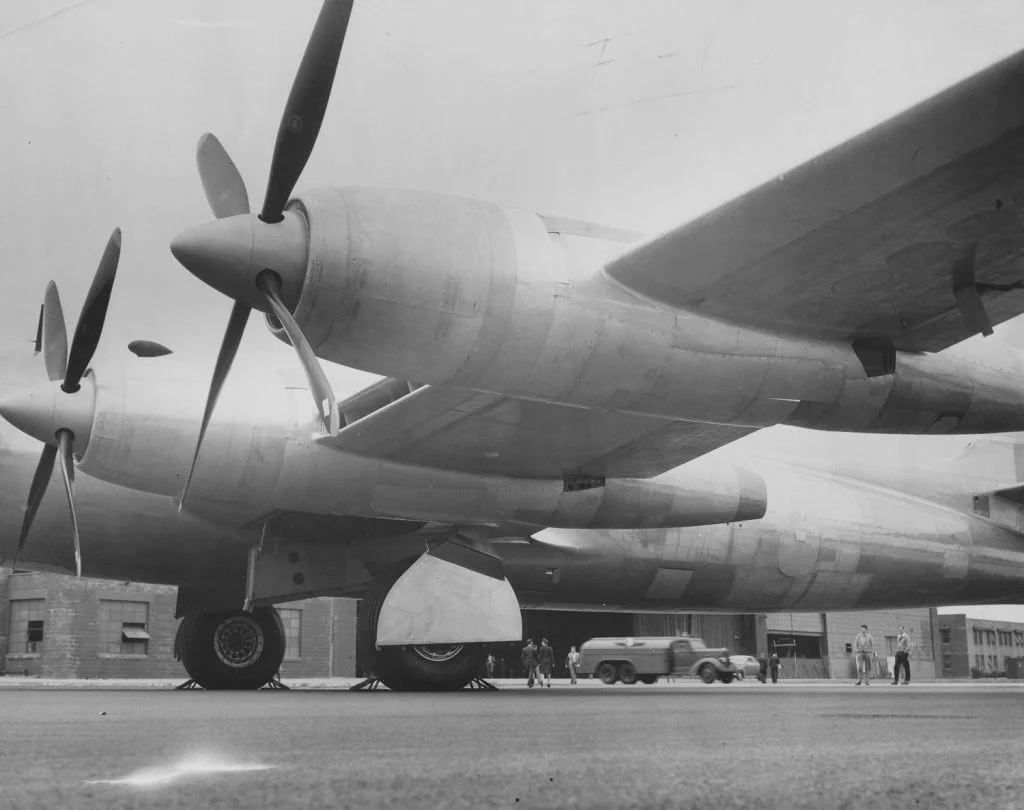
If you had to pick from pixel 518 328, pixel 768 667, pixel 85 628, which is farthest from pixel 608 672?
pixel 518 328

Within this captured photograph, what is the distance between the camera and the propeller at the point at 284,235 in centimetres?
693

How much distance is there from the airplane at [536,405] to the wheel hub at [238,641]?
29mm

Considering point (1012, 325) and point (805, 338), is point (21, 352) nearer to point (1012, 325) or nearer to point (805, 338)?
point (805, 338)

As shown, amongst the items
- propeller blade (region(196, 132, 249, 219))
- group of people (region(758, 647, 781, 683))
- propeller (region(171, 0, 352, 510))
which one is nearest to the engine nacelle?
propeller (region(171, 0, 352, 510))

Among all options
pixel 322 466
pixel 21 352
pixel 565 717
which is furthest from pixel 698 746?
pixel 21 352

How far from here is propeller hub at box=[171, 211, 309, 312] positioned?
22.7 ft

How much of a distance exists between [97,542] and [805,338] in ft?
Result: 29.1

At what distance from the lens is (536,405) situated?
1038 centimetres

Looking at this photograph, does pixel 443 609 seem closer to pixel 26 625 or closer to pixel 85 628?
pixel 85 628

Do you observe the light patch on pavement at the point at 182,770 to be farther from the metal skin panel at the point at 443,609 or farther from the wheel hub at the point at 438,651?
the wheel hub at the point at 438,651

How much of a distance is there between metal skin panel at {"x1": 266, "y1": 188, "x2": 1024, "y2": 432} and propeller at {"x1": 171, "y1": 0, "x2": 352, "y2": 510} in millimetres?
152

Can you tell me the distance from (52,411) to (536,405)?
4851 millimetres

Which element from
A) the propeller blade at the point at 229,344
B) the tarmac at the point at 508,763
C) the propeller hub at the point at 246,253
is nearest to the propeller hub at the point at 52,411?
the propeller blade at the point at 229,344

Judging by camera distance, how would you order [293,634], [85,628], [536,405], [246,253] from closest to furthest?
[246,253], [536,405], [85,628], [293,634]
